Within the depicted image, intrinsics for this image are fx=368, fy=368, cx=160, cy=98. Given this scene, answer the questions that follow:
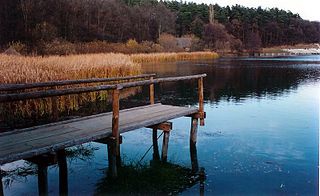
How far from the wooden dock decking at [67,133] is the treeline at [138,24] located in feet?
85.7

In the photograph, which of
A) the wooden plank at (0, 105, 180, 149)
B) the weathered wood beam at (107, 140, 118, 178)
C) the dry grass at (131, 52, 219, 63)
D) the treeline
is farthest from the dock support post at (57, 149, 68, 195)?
the dry grass at (131, 52, 219, 63)

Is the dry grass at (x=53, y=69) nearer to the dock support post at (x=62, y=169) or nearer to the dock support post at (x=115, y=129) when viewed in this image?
the dock support post at (x=62, y=169)

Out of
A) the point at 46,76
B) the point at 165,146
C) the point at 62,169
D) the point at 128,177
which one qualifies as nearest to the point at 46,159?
the point at 62,169

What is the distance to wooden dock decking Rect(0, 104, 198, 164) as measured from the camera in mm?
5914

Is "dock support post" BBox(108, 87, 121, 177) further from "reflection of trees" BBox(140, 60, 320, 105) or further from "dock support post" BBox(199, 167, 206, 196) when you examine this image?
"reflection of trees" BBox(140, 60, 320, 105)

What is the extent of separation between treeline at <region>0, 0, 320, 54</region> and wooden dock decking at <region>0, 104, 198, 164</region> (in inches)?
1028

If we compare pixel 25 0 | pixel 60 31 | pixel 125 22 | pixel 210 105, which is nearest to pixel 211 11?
pixel 125 22

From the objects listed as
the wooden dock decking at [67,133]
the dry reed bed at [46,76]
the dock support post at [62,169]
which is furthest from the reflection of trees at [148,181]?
the dry reed bed at [46,76]

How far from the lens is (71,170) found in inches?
324

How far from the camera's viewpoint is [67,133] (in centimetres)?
716

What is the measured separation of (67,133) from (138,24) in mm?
68079

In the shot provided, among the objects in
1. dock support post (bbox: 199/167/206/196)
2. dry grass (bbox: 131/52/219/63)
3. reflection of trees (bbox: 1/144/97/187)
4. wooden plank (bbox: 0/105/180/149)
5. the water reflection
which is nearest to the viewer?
wooden plank (bbox: 0/105/180/149)

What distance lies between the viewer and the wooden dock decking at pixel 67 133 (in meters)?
5.91

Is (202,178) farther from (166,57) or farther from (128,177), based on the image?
(166,57)
